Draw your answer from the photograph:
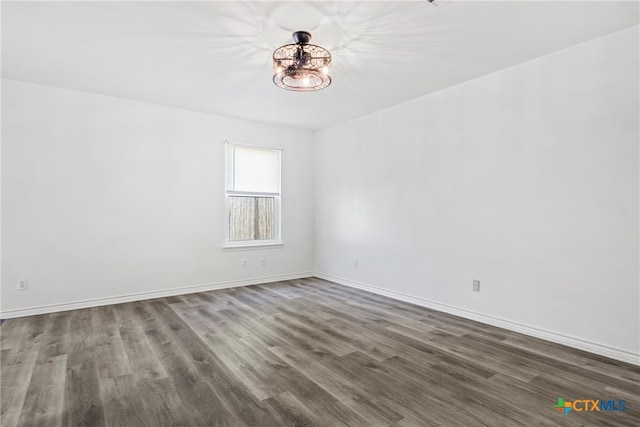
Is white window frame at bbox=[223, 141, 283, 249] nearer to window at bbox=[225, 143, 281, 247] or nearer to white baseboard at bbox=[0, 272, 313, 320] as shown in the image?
window at bbox=[225, 143, 281, 247]

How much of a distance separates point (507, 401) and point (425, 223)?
7.37 ft

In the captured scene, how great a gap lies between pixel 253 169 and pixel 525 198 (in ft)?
12.4

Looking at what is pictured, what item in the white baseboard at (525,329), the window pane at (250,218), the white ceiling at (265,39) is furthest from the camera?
the window pane at (250,218)

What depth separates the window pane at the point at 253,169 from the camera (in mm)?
5023

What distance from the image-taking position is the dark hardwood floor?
6.03ft

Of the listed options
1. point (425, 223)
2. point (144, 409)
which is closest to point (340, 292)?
point (425, 223)

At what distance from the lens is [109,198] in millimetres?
4027

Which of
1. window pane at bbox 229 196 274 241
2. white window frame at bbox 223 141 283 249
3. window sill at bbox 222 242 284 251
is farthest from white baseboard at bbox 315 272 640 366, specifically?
window pane at bbox 229 196 274 241

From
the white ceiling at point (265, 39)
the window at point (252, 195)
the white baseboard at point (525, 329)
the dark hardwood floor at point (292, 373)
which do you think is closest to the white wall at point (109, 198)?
the window at point (252, 195)

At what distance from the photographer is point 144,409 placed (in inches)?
74.3

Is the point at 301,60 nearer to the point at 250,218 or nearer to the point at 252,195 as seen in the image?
the point at 252,195

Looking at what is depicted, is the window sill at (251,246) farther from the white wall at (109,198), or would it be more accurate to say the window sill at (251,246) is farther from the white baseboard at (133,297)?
the white baseboard at (133,297)

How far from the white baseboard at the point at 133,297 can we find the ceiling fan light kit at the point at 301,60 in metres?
3.23

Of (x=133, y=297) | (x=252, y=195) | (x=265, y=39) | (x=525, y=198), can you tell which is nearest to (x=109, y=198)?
(x=133, y=297)
